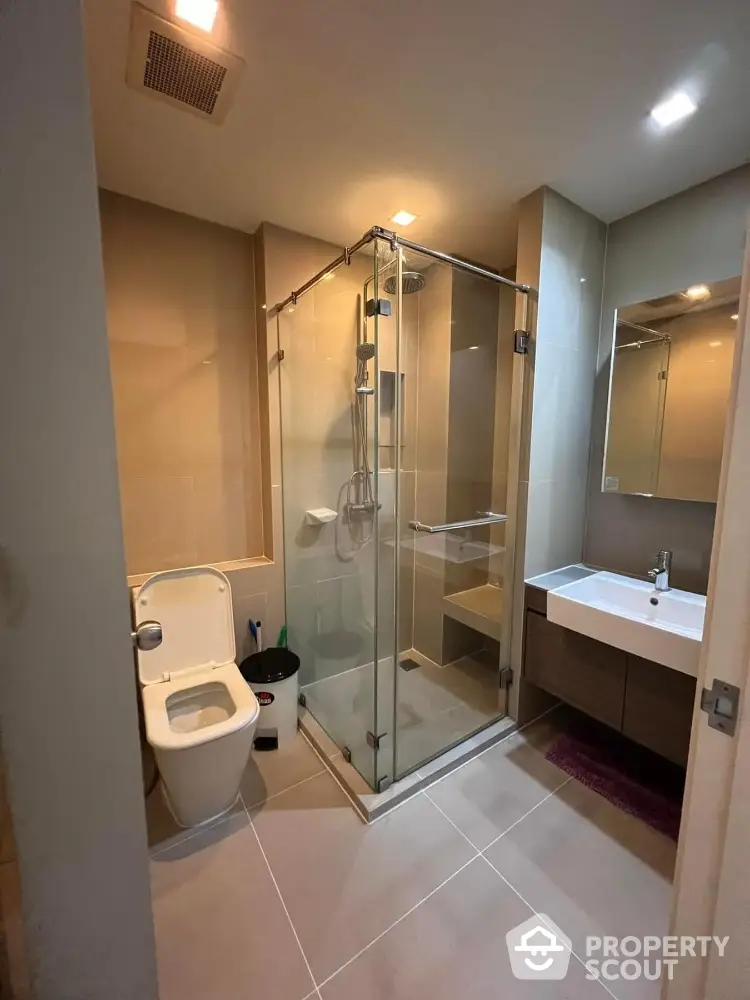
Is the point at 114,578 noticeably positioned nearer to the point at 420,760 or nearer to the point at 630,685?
the point at 420,760

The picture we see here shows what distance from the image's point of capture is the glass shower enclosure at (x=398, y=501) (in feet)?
5.94

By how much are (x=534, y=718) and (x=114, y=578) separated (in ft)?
7.27

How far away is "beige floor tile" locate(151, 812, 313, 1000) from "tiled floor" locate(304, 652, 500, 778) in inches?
22.7

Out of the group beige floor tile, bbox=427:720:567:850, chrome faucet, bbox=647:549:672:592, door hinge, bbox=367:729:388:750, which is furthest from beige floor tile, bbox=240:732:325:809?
chrome faucet, bbox=647:549:672:592

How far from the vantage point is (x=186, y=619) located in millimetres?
1827

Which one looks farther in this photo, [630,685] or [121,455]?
[121,455]

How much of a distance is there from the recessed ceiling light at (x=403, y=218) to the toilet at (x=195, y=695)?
194 centimetres

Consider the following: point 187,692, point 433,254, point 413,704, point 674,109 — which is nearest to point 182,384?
point 433,254

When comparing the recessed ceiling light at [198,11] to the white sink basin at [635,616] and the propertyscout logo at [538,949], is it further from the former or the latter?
the propertyscout logo at [538,949]

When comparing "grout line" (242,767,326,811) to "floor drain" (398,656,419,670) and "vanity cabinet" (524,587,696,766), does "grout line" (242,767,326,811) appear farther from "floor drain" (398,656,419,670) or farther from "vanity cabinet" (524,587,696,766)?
"vanity cabinet" (524,587,696,766)

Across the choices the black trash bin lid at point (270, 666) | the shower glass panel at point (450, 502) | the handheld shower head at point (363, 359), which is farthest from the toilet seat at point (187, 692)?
the handheld shower head at point (363, 359)

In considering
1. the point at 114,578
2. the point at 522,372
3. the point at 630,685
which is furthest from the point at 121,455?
the point at 630,685

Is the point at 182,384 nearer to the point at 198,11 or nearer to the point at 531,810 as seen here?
the point at 198,11

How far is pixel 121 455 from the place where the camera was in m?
1.88
